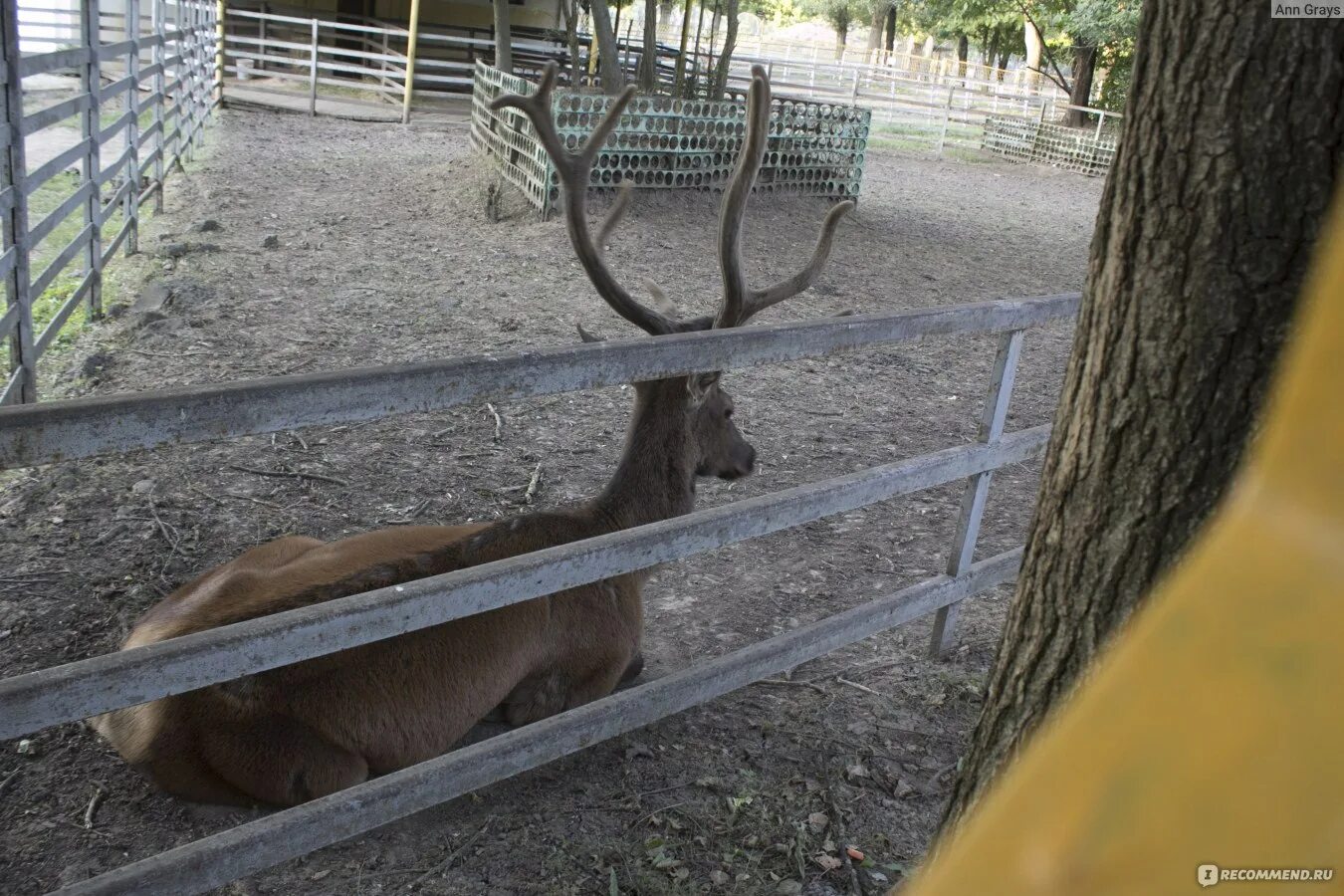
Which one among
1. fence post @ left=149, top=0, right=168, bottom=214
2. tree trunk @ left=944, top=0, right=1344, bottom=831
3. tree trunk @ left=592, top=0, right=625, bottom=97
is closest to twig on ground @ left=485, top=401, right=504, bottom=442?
tree trunk @ left=944, top=0, right=1344, bottom=831

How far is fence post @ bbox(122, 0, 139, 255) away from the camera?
32.3 feet

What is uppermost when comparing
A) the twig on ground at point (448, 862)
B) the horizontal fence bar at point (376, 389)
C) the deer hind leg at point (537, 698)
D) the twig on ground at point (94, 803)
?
the horizontal fence bar at point (376, 389)

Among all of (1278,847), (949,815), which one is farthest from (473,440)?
(1278,847)

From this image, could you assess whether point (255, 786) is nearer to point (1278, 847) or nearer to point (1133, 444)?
point (1133, 444)

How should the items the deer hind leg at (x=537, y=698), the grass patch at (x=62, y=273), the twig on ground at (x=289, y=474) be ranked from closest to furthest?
1. the deer hind leg at (x=537, y=698)
2. the twig on ground at (x=289, y=474)
3. the grass patch at (x=62, y=273)

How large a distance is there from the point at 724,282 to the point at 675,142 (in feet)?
30.7

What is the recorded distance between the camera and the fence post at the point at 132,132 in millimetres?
9844

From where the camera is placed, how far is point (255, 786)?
10.5ft

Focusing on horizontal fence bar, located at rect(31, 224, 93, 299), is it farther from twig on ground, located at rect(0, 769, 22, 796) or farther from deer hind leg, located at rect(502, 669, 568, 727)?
deer hind leg, located at rect(502, 669, 568, 727)

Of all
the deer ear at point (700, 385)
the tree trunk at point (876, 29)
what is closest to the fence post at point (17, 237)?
the deer ear at point (700, 385)

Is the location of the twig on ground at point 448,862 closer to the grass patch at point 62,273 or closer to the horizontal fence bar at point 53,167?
the horizontal fence bar at point 53,167

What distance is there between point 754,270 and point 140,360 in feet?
19.8

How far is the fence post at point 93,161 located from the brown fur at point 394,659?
509 centimetres

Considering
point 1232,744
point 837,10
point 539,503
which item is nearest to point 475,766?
point 1232,744
